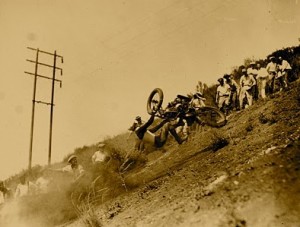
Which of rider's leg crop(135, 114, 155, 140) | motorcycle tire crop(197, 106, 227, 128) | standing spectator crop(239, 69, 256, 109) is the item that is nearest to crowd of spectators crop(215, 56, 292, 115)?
standing spectator crop(239, 69, 256, 109)

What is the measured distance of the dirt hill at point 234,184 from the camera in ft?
15.7

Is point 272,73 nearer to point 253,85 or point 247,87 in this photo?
point 253,85

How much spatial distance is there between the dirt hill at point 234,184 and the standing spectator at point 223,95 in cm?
391

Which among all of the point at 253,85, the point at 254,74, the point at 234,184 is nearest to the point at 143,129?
the point at 253,85

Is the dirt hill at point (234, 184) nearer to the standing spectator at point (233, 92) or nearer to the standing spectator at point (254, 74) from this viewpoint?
the standing spectator at point (254, 74)

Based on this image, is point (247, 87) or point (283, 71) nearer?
point (283, 71)

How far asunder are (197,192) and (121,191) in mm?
4160

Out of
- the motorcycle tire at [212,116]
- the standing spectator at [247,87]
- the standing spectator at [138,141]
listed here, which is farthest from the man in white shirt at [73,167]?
the standing spectator at [247,87]

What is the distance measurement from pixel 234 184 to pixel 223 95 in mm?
9209

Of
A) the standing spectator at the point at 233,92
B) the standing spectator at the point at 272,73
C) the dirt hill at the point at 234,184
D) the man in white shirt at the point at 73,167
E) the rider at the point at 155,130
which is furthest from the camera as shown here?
the standing spectator at the point at 233,92

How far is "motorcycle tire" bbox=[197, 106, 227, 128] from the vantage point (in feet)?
37.8

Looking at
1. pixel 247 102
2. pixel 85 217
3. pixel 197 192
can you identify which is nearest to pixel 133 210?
pixel 85 217

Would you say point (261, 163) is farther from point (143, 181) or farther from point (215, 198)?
point (143, 181)

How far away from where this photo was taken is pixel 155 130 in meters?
11.7
